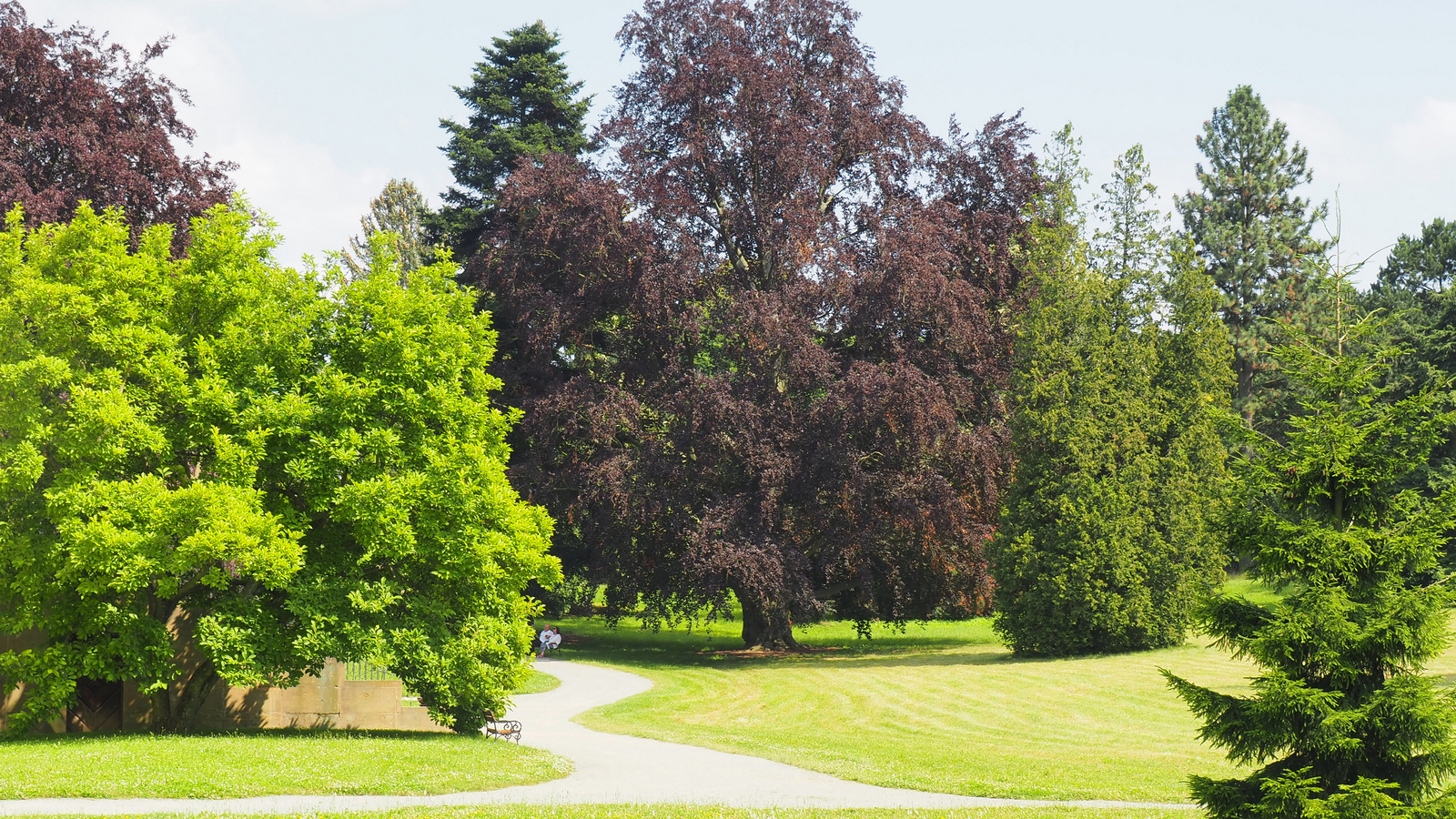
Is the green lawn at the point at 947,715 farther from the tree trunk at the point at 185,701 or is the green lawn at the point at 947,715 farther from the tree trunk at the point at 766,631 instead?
the tree trunk at the point at 185,701

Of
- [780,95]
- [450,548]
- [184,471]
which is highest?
[780,95]

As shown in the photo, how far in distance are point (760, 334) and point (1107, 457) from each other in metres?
9.99

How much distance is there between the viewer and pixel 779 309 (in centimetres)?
2959

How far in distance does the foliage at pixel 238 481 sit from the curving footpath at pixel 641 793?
8.25 ft

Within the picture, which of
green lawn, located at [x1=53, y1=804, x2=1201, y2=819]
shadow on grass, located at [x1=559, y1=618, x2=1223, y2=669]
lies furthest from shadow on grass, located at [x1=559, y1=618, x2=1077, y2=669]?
green lawn, located at [x1=53, y1=804, x2=1201, y2=819]

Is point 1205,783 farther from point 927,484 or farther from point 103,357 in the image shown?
point 927,484

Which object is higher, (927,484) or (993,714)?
(927,484)

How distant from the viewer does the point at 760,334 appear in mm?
29594

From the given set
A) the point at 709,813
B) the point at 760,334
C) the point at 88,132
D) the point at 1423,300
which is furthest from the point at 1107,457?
the point at 1423,300

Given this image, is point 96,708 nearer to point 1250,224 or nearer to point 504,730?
point 504,730

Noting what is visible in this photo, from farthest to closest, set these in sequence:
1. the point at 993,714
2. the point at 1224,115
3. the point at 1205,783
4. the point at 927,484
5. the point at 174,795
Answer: the point at 1224,115
the point at 927,484
the point at 993,714
the point at 174,795
the point at 1205,783

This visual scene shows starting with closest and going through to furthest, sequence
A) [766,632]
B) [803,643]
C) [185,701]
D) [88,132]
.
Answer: [185,701], [88,132], [766,632], [803,643]

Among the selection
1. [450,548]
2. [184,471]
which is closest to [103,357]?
[184,471]

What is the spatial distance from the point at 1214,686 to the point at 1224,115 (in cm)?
4114
